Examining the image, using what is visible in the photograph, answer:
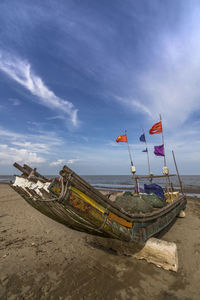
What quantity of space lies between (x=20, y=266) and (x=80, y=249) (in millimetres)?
1760

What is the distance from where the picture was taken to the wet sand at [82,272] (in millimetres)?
2924

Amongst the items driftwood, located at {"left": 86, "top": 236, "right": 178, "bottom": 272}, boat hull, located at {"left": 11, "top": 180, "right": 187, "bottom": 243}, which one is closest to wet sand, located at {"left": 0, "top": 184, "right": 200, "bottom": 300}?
driftwood, located at {"left": 86, "top": 236, "right": 178, "bottom": 272}

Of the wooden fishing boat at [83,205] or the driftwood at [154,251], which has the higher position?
the wooden fishing boat at [83,205]

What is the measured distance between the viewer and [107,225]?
10.5ft

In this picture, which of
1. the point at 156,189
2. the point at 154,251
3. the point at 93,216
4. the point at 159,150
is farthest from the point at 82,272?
the point at 159,150

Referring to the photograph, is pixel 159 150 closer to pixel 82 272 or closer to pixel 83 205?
pixel 83 205

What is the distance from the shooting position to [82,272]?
3.58 m

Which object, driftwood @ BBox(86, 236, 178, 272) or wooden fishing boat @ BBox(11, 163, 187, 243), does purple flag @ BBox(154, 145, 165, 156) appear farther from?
driftwood @ BBox(86, 236, 178, 272)

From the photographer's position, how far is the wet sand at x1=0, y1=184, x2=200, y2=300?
292 cm

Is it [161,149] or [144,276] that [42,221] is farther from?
[161,149]

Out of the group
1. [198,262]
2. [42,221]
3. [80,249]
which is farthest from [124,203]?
[42,221]

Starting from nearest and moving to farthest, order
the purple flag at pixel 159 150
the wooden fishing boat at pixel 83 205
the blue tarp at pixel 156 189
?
the wooden fishing boat at pixel 83 205
the blue tarp at pixel 156 189
the purple flag at pixel 159 150

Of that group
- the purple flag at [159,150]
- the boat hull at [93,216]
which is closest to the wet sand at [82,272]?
the boat hull at [93,216]

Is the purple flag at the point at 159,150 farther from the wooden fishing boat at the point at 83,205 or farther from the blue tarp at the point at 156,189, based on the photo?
the wooden fishing boat at the point at 83,205
